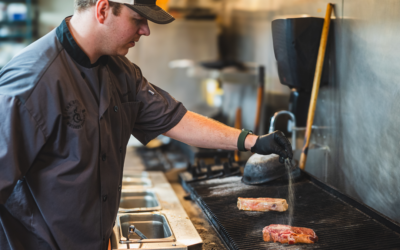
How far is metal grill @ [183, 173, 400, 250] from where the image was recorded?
1471 mm

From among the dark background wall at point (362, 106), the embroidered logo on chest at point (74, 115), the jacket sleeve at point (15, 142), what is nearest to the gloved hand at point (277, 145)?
the dark background wall at point (362, 106)

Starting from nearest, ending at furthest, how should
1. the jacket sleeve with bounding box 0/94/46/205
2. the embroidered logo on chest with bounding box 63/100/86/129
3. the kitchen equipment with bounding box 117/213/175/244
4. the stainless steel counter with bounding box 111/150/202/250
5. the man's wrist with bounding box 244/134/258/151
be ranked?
the jacket sleeve with bounding box 0/94/46/205, the embroidered logo on chest with bounding box 63/100/86/129, the stainless steel counter with bounding box 111/150/202/250, the man's wrist with bounding box 244/134/258/151, the kitchen equipment with bounding box 117/213/175/244

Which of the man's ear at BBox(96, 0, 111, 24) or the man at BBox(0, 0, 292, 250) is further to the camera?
the man's ear at BBox(96, 0, 111, 24)

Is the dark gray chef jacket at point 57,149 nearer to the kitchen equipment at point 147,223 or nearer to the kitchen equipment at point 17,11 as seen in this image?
the kitchen equipment at point 147,223

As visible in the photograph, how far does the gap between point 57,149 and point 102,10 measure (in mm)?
541

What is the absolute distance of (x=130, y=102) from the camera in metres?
1.70

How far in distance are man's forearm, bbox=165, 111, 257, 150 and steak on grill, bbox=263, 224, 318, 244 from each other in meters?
0.44

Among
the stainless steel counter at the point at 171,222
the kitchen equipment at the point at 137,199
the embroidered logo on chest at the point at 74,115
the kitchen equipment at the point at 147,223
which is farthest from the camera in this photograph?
the kitchen equipment at the point at 137,199

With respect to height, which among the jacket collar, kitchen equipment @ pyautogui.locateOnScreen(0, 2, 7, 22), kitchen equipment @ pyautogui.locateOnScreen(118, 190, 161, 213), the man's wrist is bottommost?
kitchen equipment @ pyautogui.locateOnScreen(118, 190, 161, 213)

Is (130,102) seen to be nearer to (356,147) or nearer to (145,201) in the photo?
(145,201)

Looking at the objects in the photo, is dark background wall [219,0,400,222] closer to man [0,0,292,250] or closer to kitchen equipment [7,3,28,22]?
man [0,0,292,250]

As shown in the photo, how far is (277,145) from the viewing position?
1645 mm

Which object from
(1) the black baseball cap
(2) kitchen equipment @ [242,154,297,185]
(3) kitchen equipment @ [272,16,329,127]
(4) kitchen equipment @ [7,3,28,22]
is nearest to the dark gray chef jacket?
(1) the black baseball cap

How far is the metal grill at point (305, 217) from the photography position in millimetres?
1471
